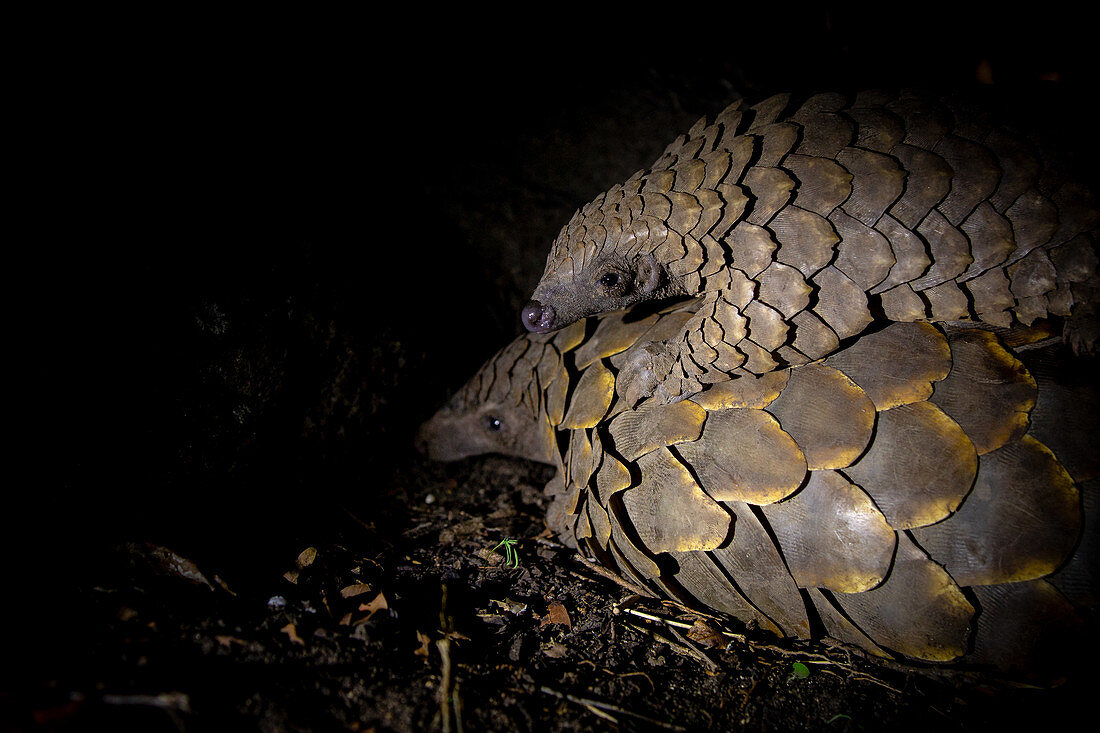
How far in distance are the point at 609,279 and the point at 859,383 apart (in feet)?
3.20

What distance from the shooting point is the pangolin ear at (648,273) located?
205 centimetres

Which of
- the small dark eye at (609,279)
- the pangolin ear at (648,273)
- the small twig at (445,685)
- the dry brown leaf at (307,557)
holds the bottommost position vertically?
the small twig at (445,685)

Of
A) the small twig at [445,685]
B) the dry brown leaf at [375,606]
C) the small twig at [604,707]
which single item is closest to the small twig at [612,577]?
the small twig at [604,707]

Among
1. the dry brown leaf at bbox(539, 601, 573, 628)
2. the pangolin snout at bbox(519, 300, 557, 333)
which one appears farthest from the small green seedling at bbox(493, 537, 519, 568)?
the pangolin snout at bbox(519, 300, 557, 333)

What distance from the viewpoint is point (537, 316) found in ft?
6.93

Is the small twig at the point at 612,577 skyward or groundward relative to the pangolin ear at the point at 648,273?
groundward

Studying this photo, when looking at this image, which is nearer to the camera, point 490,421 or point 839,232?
point 839,232

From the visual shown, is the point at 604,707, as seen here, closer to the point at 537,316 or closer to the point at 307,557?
the point at 307,557

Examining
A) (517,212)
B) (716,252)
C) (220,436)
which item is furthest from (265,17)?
(716,252)

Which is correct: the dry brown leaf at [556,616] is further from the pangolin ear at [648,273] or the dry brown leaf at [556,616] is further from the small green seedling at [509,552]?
the pangolin ear at [648,273]

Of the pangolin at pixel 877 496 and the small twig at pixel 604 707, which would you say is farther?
the pangolin at pixel 877 496

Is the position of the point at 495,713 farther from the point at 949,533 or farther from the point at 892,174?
the point at 892,174

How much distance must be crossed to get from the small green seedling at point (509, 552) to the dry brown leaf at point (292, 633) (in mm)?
847

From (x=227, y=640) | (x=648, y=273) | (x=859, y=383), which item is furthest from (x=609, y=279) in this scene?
(x=227, y=640)
